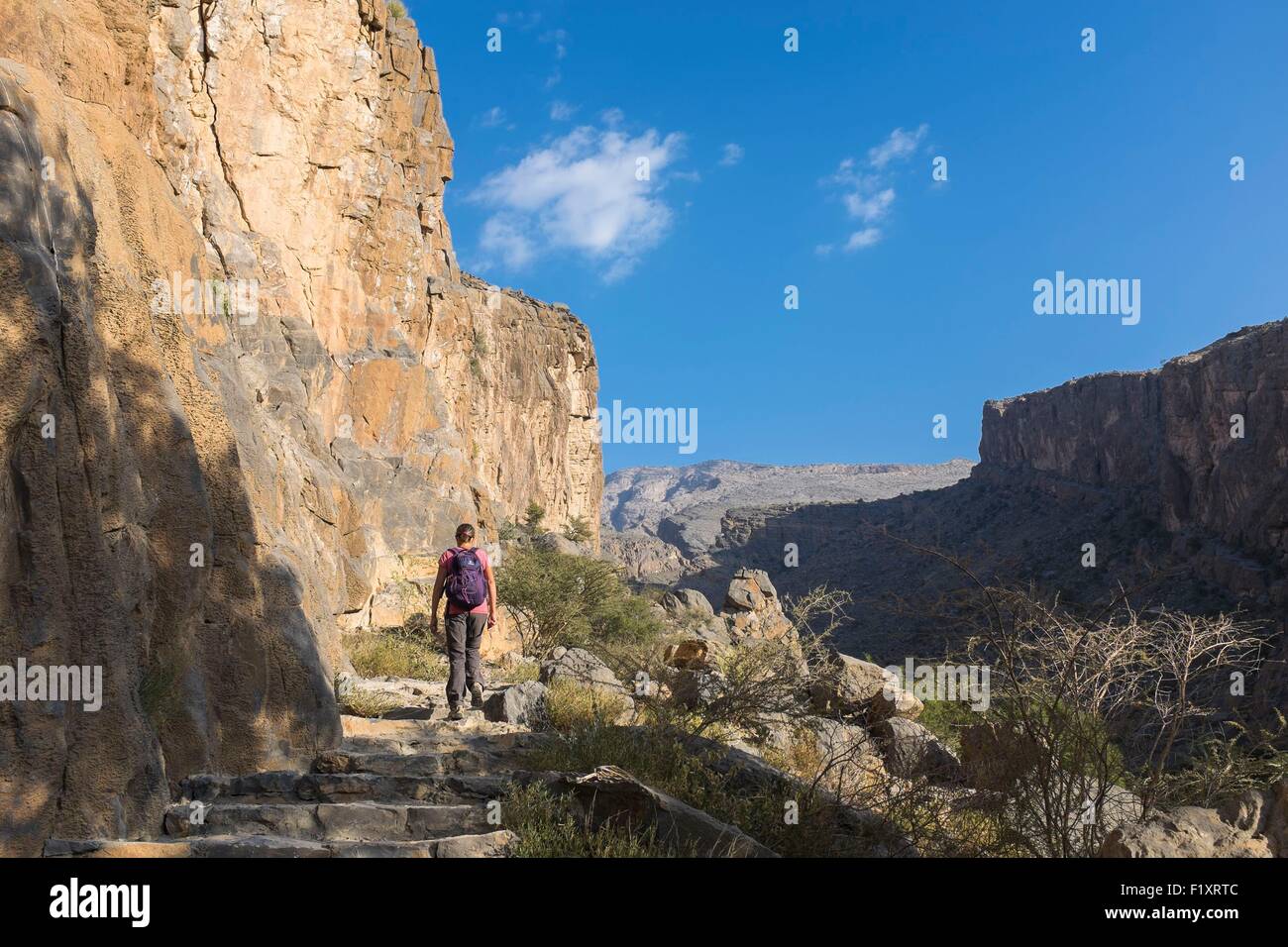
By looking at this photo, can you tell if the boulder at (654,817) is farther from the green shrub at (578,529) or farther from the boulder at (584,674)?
the green shrub at (578,529)

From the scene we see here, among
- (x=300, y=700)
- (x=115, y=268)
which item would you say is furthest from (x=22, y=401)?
(x=300, y=700)

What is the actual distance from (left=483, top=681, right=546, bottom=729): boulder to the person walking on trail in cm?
33

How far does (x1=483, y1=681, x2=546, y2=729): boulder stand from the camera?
808 centimetres

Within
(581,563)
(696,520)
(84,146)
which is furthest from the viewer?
(696,520)

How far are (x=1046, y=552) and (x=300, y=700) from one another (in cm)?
7089

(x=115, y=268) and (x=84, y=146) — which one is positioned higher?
(x=84, y=146)

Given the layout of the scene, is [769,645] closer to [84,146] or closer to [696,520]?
[84,146]

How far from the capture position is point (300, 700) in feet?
20.2

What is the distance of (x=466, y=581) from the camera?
8.01m

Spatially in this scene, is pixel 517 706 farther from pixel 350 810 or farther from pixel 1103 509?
pixel 1103 509

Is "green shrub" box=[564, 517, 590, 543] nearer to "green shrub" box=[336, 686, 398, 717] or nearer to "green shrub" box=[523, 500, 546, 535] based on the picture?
"green shrub" box=[523, 500, 546, 535]

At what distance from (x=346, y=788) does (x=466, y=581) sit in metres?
3.00

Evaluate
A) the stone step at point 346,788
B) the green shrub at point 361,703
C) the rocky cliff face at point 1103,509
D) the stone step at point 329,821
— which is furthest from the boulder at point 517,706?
the rocky cliff face at point 1103,509

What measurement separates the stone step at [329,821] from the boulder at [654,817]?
57 centimetres
